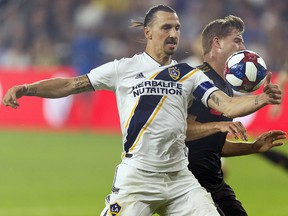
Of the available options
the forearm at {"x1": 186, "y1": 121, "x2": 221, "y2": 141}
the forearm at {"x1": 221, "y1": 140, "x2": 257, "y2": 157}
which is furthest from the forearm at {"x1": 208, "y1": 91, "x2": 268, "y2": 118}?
the forearm at {"x1": 221, "y1": 140, "x2": 257, "y2": 157}

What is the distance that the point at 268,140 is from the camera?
8.23 metres

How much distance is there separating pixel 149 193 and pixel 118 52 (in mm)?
15718

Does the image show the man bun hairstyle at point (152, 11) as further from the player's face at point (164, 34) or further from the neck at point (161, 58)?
the neck at point (161, 58)

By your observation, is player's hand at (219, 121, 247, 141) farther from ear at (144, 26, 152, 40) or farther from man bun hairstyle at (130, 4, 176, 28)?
man bun hairstyle at (130, 4, 176, 28)

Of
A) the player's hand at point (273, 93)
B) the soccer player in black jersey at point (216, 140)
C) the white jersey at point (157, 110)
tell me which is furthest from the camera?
the soccer player in black jersey at point (216, 140)

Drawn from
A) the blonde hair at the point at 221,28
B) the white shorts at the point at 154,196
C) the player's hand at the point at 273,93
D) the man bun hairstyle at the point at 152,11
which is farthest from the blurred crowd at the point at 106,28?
the player's hand at the point at 273,93

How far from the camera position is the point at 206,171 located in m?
8.56

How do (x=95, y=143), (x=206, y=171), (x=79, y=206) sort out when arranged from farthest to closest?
(x=95, y=143)
(x=79, y=206)
(x=206, y=171)

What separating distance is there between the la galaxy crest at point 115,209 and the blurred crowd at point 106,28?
14520mm

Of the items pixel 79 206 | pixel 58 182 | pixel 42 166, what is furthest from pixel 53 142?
pixel 79 206

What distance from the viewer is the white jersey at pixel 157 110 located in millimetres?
7777

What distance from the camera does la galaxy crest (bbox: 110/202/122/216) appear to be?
25.2 ft

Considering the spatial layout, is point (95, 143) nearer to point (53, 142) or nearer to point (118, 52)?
→ point (53, 142)

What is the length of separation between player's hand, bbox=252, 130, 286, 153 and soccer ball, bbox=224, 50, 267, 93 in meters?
0.42
